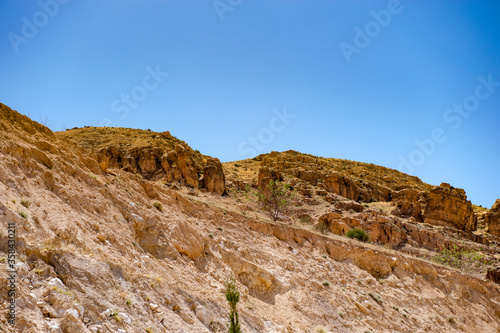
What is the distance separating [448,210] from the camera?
140 ft

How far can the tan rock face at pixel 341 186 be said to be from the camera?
45469 mm

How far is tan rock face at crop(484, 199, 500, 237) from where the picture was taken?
4453cm

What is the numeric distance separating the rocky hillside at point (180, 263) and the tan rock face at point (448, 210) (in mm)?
6797

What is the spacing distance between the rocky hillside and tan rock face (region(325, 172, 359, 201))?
10.1m

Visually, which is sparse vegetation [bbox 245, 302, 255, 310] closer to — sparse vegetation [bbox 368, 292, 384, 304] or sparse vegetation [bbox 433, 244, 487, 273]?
sparse vegetation [bbox 368, 292, 384, 304]

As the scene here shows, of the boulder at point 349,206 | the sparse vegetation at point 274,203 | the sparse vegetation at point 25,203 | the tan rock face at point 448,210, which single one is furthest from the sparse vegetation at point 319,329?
the tan rock face at point 448,210

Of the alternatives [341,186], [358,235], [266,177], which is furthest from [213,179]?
[341,186]

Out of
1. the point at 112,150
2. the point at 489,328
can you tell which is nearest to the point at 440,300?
the point at 489,328

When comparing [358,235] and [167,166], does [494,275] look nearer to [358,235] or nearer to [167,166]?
[358,235]

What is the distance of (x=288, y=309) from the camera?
15102 mm

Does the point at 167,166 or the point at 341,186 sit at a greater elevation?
the point at 341,186

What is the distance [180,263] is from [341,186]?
1398 inches

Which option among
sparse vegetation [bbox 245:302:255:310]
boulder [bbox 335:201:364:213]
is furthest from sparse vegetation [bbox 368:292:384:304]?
boulder [bbox 335:201:364:213]

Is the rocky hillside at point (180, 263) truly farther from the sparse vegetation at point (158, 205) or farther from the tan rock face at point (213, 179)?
the tan rock face at point (213, 179)
